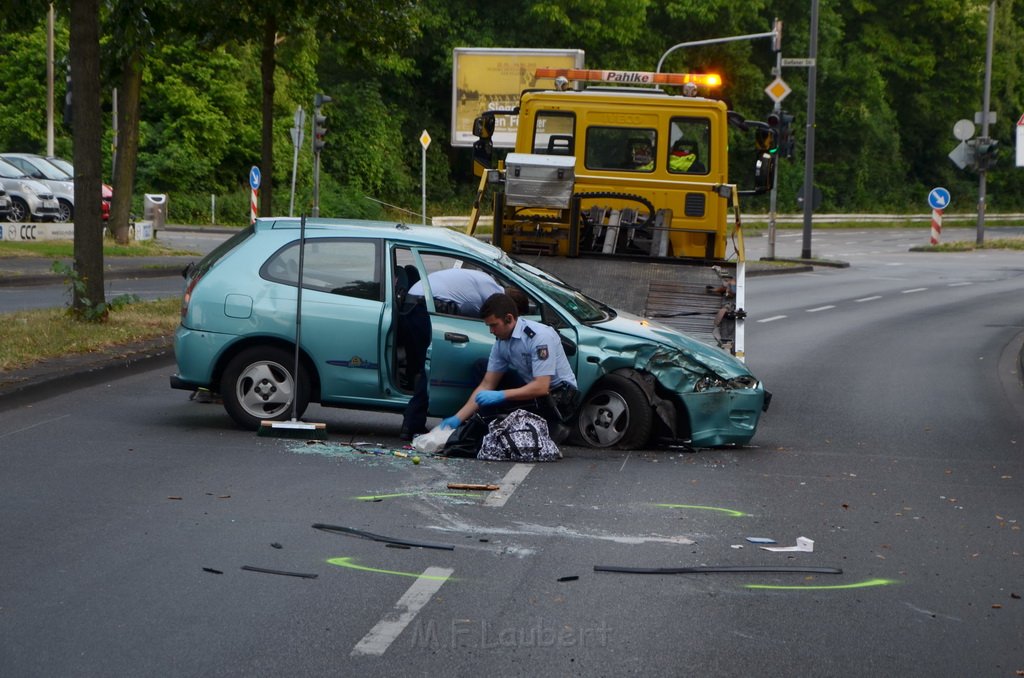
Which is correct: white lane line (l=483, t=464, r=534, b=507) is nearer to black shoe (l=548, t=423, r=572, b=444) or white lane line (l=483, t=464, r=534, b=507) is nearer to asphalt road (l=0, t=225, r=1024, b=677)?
asphalt road (l=0, t=225, r=1024, b=677)

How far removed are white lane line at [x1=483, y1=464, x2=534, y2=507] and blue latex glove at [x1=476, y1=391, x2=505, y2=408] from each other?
1.47 feet

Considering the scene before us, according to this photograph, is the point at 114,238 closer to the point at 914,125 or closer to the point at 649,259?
the point at 649,259

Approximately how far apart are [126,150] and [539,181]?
1882 cm

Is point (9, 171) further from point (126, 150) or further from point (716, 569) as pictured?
point (716, 569)

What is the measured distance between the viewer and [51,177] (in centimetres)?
3369


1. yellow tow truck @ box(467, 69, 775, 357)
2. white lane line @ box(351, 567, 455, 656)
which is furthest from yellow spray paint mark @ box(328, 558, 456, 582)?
yellow tow truck @ box(467, 69, 775, 357)

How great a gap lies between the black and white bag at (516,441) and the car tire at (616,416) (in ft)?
2.31

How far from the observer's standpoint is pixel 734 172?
6769cm

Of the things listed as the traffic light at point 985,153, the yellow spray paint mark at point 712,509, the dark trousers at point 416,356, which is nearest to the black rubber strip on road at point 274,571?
the yellow spray paint mark at point 712,509

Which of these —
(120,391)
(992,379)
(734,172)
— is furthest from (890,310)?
(734,172)

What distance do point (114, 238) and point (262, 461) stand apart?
77.7ft

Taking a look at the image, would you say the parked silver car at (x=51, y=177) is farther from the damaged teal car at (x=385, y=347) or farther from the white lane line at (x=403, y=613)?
the white lane line at (x=403, y=613)

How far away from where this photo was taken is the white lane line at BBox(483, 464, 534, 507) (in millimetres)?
8383

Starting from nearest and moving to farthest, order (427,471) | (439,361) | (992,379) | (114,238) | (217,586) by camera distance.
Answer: (217,586) → (427,471) → (439,361) → (992,379) → (114,238)
